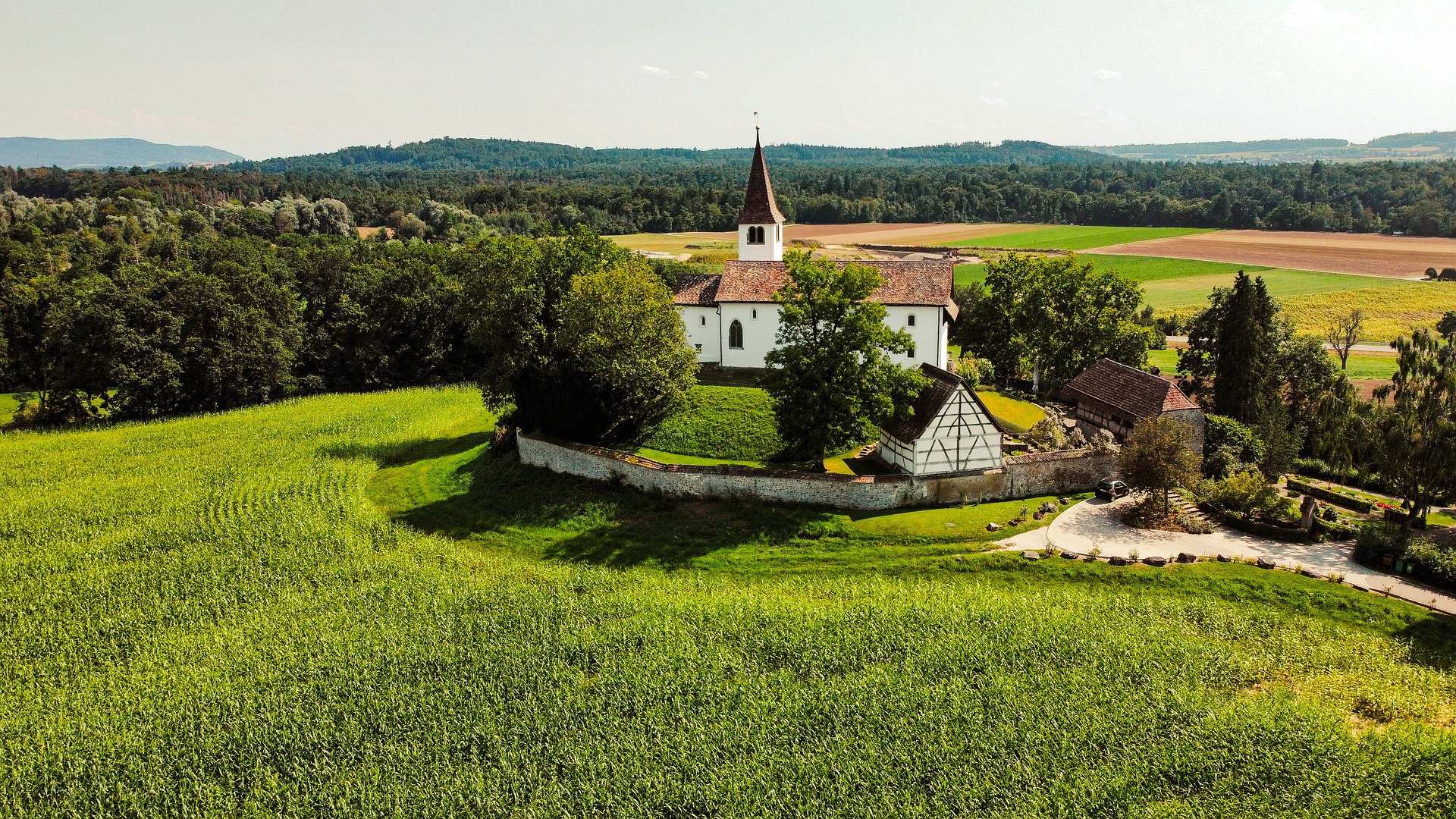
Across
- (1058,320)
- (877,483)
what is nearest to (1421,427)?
(877,483)

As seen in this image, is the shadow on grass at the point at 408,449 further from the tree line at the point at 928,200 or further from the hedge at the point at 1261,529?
the tree line at the point at 928,200

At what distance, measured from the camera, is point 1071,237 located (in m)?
137

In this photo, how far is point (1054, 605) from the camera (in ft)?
90.2

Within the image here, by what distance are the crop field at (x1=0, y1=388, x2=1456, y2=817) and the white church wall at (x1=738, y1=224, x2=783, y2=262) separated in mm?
23288

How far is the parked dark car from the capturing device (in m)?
36.2

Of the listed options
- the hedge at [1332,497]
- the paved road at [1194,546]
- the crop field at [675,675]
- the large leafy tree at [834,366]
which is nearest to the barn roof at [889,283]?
the large leafy tree at [834,366]

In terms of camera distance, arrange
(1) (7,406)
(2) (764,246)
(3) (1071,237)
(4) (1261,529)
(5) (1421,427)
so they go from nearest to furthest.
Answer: (5) (1421,427) < (4) (1261,529) < (2) (764,246) < (1) (7,406) < (3) (1071,237)

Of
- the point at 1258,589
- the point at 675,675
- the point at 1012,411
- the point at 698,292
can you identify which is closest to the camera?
the point at 675,675

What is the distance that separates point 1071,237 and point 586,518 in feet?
406

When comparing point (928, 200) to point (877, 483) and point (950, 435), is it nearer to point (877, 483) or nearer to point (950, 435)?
point (950, 435)

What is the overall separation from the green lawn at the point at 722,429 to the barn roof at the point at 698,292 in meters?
6.76

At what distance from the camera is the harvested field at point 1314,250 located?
3740 inches

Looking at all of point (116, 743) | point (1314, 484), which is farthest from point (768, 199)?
point (116, 743)

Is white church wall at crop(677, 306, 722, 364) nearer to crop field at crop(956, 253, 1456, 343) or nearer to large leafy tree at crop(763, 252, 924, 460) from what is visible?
large leafy tree at crop(763, 252, 924, 460)
